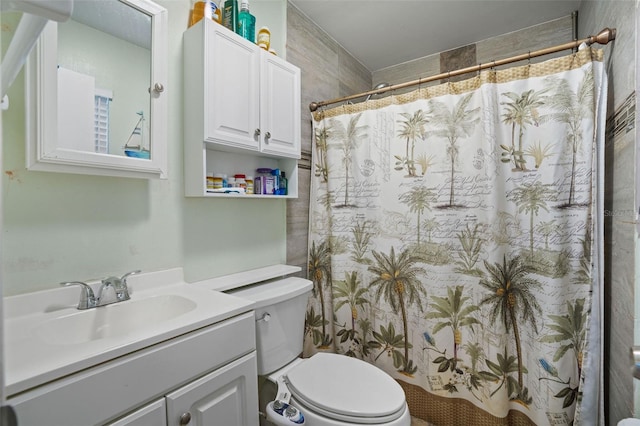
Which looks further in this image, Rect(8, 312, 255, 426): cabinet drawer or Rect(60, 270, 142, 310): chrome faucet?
Rect(60, 270, 142, 310): chrome faucet

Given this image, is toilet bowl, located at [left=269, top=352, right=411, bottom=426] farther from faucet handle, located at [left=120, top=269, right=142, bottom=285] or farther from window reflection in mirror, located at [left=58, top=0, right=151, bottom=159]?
window reflection in mirror, located at [left=58, top=0, right=151, bottom=159]

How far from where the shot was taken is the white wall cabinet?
1.28 metres

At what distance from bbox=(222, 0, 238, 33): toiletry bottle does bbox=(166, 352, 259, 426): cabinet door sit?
1379 mm

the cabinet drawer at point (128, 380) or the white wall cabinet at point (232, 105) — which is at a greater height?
the white wall cabinet at point (232, 105)

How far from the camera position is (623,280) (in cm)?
107

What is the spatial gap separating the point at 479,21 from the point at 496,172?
120 cm

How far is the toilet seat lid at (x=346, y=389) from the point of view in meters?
1.13

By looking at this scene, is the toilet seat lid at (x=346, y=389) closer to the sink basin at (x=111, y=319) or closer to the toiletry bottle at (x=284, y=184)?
the sink basin at (x=111, y=319)

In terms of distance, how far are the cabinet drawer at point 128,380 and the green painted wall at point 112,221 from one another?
18.2 inches

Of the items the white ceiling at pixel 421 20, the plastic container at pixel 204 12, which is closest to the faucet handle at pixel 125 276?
the plastic container at pixel 204 12

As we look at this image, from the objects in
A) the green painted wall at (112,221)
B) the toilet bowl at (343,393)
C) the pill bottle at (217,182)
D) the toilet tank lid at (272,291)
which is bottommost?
the toilet bowl at (343,393)

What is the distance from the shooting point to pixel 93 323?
1.01 meters

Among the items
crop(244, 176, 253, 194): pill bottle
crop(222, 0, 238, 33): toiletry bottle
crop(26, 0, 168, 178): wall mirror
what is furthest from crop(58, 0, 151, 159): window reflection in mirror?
crop(244, 176, 253, 194): pill bottle

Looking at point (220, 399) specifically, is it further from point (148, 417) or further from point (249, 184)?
point (249, 184)
